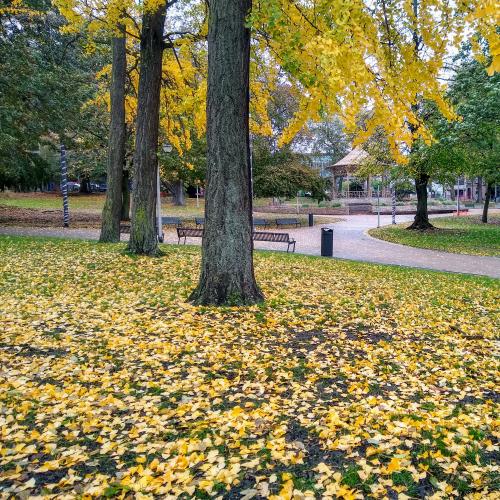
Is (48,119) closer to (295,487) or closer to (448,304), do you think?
(448,304)

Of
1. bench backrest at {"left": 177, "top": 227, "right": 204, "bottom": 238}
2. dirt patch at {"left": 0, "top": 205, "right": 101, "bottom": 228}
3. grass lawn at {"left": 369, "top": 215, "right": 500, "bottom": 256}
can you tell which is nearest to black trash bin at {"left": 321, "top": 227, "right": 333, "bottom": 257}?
bench backrest at {"left": 177, "top": 227, "right": 204, "bottom": 238}

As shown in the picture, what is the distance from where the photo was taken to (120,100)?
47.4 feet

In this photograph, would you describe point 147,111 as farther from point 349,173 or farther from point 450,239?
point 349,173

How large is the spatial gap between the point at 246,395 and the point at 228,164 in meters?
3.50

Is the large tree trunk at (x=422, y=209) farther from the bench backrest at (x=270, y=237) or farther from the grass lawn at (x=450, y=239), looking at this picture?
the bench backrest at (x=270, y=237)

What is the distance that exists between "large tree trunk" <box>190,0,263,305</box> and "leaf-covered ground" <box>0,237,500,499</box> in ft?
1.53

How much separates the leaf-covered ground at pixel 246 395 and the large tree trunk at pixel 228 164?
47 centimetres

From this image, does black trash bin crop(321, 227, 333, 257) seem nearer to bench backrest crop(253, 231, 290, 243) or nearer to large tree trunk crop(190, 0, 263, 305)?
bench backrest crop(253, 231, 290, 243)

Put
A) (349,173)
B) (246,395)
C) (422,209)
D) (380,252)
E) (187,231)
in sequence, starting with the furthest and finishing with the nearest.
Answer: (349,173) < (422,209) < (187,231) < (380,252) < (246,395)

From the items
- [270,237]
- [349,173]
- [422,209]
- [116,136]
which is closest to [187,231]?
[270,237]

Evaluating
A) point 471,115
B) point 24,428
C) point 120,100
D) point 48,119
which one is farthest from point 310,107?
point 48,119

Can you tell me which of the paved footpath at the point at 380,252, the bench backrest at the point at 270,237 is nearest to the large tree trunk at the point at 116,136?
the bench backrest at the point at 270,237

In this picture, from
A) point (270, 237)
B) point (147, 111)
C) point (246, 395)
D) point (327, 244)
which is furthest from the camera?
point (270, 237)

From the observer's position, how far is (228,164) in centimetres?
682
